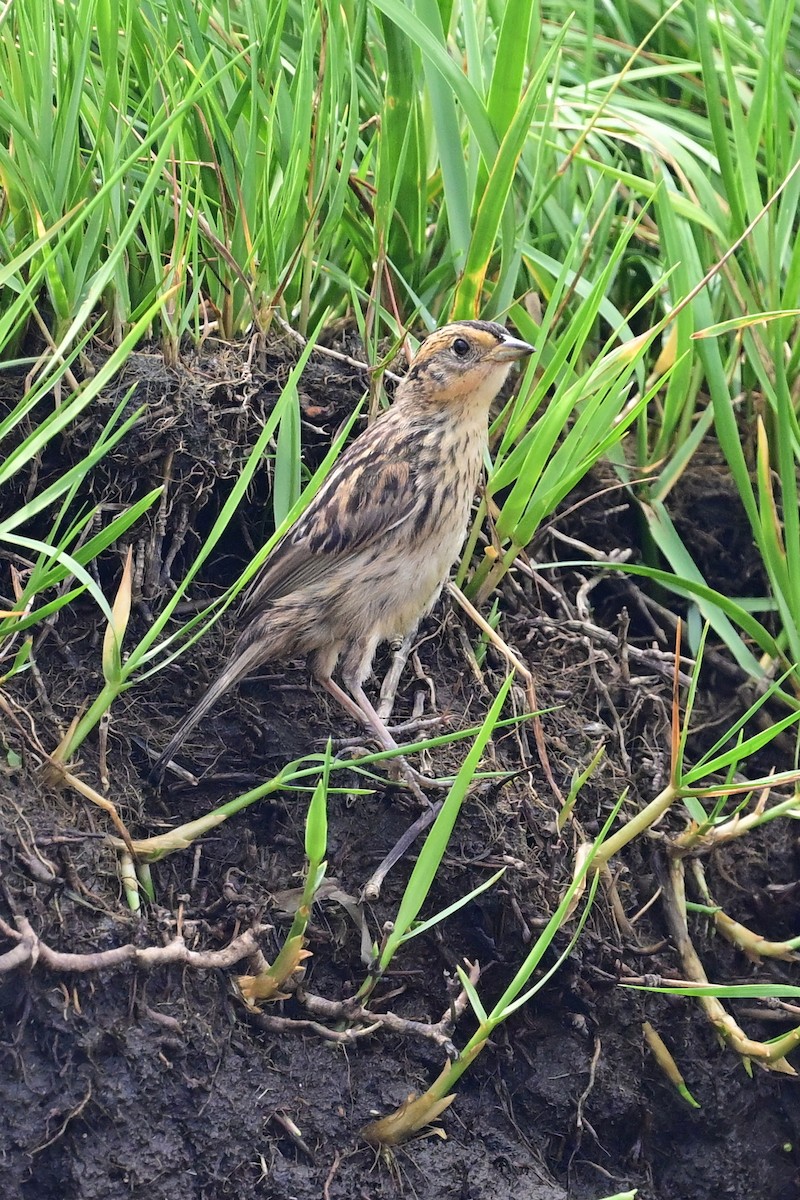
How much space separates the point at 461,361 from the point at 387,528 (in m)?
0.47

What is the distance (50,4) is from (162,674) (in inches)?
64.0

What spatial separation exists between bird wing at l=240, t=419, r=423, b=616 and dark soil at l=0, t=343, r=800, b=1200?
0.39 feet

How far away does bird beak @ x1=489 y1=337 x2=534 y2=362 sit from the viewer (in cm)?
311

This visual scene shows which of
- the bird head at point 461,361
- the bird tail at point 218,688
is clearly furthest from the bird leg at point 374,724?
the bird head at point 461,361

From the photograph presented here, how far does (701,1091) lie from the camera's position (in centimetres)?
278

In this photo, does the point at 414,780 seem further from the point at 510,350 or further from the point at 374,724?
the point at 510,350

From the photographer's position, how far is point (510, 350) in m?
3.13

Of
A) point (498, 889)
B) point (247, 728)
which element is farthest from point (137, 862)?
point (498, 889)

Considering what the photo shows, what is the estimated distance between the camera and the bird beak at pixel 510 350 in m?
3.11

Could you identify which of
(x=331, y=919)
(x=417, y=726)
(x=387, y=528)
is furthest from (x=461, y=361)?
(x=331, y=919)

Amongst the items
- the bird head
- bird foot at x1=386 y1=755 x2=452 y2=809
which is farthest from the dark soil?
the bird head

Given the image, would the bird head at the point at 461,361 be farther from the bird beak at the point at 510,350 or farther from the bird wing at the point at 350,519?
the bird wing at the point at 350,519

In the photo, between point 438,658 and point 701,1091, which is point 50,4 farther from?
point 701,1091

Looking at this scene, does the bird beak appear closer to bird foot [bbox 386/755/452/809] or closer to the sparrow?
the sparrow
